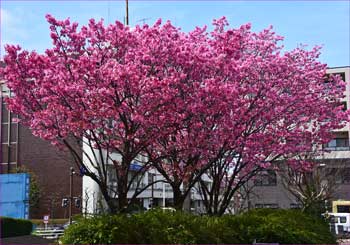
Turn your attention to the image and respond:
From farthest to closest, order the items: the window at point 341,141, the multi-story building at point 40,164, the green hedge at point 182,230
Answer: the window at point 341,141 → the multi-story building at point 40,164 → the green hedge at point 182,230

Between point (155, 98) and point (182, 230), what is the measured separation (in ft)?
9.78

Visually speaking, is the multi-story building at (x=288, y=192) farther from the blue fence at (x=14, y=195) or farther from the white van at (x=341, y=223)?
the blue fence at (x=14, y=195)

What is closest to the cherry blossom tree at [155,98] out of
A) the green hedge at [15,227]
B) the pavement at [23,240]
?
the pavement at [23,240]

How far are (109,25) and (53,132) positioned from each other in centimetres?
279

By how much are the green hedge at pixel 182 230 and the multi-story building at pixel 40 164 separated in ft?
108

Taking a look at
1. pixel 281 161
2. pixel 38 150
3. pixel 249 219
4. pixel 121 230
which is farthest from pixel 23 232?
pixel 38 150

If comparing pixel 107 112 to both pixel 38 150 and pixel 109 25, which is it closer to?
pixel 109 25

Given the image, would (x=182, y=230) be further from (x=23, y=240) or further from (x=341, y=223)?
(x=341, y=223)

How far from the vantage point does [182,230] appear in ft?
29.7

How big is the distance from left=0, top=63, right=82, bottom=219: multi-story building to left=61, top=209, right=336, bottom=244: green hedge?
32.8m

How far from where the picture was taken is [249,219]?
1161 centimetres

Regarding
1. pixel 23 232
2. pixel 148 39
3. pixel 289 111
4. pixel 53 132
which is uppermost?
pixel 148 39

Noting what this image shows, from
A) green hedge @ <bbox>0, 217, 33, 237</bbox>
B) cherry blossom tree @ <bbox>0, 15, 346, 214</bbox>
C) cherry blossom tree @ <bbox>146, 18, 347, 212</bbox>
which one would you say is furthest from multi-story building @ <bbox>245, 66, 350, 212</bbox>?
cherry blossom tree @ <bbox>0, 15, 346, 214</bbox>

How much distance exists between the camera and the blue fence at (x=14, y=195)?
26.3m
